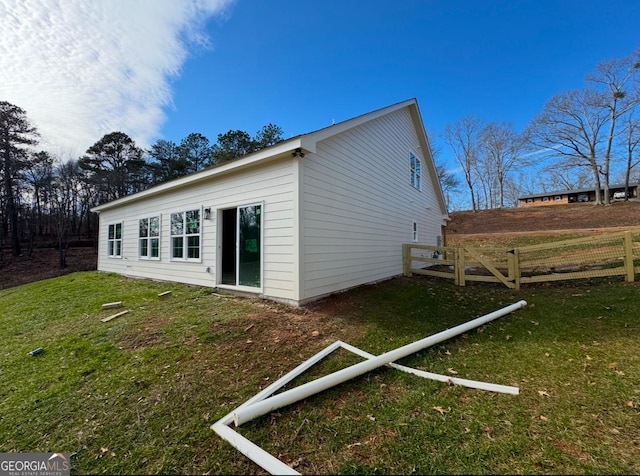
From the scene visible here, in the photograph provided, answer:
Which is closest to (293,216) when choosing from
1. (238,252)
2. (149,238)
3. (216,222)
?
(238,252)

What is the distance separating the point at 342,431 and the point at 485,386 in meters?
1.63

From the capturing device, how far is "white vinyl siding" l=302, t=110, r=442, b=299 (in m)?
5.67

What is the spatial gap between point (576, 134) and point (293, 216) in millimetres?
34270

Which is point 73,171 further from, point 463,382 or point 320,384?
point 463,382

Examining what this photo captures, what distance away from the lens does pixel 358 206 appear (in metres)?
7.16

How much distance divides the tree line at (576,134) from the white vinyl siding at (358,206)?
2573 centimetres

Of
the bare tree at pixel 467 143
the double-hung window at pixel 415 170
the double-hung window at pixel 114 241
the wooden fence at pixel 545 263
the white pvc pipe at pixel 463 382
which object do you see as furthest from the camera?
the bare tree at pixel 467 143

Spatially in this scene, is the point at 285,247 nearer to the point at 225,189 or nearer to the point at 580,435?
the point at 225,189

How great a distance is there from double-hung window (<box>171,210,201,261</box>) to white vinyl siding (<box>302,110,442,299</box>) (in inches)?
152

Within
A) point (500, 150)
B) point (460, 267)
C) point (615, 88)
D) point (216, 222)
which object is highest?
point (615, 88)

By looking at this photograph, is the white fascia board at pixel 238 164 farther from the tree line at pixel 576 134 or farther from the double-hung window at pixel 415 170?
the tree line at pixel 576 134

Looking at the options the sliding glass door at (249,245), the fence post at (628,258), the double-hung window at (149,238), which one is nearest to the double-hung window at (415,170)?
the fence post at (628,258)

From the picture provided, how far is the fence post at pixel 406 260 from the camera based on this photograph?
30.9ft

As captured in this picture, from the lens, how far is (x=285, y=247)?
5438 mm
